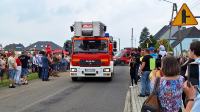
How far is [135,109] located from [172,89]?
6.89 meters

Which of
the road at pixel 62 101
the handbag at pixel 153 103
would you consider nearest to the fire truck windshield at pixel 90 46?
the road at pixel 62 101

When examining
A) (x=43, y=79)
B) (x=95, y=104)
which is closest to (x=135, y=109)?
(x=95, y=104)

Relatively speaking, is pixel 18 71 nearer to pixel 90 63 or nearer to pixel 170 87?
pixel 90 63

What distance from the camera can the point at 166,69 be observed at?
620cm

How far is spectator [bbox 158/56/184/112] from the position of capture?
6.19 metres

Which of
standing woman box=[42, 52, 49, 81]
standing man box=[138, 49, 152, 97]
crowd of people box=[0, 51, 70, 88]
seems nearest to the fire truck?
standing woman box=[42, 52, 49, 81]

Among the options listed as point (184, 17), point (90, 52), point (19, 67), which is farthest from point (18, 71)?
point (184, 17)

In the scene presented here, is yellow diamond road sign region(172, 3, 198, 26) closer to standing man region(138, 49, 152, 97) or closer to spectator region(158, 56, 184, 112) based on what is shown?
standing man region(138, 49, 152, 97)

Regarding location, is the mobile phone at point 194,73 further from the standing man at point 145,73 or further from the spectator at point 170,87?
the standing man at point 145,73

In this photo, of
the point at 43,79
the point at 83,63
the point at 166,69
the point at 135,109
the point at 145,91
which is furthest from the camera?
the point at 43,79

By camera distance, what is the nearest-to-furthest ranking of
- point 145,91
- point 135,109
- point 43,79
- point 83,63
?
point 135,109
point 145,91
point 83,63
point 43,79

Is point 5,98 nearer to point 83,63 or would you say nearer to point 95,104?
point 95,104

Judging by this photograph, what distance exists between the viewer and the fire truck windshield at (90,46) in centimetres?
2614

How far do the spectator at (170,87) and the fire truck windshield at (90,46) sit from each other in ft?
64.3
